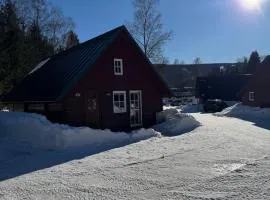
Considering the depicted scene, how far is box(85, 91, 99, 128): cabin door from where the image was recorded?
20.1m

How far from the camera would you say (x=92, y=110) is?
2036 centimetres

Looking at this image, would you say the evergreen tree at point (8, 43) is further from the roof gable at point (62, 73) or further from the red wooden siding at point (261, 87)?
the red wooden siding at point (261, 87)

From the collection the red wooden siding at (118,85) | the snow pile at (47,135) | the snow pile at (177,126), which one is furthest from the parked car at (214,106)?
the snow pile at (47,135)

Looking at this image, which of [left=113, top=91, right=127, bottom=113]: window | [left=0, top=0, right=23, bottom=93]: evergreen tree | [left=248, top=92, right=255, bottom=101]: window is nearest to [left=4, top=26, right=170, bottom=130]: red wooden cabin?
[left=113, top=91, right=127, bottom=113]: window

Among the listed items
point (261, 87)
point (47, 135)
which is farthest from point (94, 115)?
point (261, 87)

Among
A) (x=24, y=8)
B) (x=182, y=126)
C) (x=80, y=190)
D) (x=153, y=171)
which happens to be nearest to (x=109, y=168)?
(x=153, y=171)

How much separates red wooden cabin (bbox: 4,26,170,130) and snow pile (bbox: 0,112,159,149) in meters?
2.67

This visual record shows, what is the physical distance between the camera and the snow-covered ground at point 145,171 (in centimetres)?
821

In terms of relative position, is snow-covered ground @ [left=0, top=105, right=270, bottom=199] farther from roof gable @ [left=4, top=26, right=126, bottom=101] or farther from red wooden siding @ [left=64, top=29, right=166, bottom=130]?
roof gable @ [left=4, top=26, right=126, bottom=101]

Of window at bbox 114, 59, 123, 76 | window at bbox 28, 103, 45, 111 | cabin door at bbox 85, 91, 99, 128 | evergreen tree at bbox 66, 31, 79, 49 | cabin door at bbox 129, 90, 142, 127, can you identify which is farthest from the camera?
evergreen tree at bbox 66, 31, 79, 49

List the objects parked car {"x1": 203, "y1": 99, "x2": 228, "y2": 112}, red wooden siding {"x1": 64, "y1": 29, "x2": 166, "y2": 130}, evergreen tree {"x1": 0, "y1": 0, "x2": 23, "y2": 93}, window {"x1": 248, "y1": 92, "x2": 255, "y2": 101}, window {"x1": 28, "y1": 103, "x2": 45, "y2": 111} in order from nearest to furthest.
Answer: red wooden siding {"x1": 64, "y1": 29, "x2": 166, "y2": 130} → window {"x1": 28, "y1": 103, "x2": 45, "y2": 111} → evergreen tree {"x1": 0, "y1": 0, "x2": 23, "y2": 93} → window {"x1": 248, "y1": 92, "x2": 255, "y2": 101} → parked car {"x1": 203, "y1": 99, "x2": 228, "y2": 112}

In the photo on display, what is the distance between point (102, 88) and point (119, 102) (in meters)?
1.44

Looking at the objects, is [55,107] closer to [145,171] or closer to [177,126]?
[177,126]

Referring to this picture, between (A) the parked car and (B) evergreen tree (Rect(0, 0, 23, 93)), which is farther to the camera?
(A) the parked car
